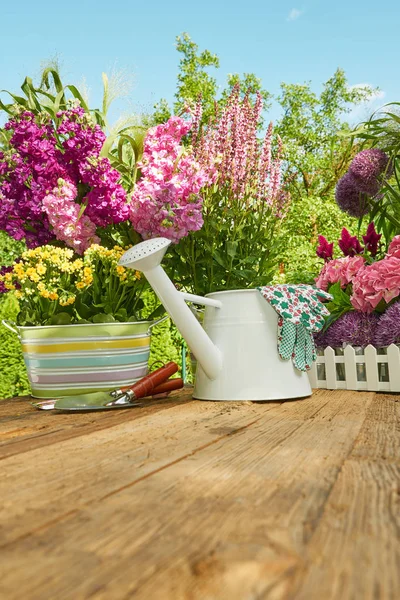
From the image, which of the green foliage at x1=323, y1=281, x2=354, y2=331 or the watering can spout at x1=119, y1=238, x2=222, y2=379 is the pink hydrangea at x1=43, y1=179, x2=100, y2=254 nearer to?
the watering can spout at x1=119, y1=238, x2=222, y2=379

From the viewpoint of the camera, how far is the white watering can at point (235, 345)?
1.19 meters

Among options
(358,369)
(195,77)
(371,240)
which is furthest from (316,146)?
(358,369)

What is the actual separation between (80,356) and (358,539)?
3.22 feet

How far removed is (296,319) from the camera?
1253 mm

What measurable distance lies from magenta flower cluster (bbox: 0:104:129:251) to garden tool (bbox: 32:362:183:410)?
44 centimetres

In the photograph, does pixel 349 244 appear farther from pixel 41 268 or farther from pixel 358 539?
pixel 358 539

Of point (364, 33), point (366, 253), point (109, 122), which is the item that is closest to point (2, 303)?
point (109, 122)

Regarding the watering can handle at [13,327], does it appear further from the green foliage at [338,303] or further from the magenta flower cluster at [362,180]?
the magenta flower cluster at [362,180]

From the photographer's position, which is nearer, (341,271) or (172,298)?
(172,298)

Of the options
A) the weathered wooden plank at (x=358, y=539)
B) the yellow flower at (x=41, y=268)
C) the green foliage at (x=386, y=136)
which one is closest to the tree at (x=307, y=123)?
the green foliage at (x=386, y=136)

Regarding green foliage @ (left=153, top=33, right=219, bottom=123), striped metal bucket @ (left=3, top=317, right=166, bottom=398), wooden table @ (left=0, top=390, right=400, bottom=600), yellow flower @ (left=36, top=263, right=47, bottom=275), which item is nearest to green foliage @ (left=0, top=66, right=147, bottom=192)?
yellow flower @ (left=36, top=263, right=47, bottom=275)

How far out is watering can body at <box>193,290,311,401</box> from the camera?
3.97 ft

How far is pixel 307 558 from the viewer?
1.17 feet

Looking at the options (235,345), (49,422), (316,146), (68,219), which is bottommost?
(49,422)
